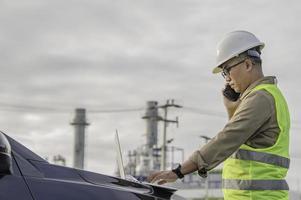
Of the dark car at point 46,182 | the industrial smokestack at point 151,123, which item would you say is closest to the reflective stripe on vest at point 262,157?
the dark car at point 46,182

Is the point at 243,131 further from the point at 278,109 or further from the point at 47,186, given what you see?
the point at 47,186

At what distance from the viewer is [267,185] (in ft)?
11.5

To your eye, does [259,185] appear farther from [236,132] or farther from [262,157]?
[236,132]

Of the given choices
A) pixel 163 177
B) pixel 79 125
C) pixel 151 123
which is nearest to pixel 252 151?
pixel 163 177

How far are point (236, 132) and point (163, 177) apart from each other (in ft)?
1.61

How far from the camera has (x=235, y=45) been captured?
A: 3.80m

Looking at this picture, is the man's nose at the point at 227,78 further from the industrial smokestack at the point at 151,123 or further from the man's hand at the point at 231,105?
the industrial smokestack at the point at 151,123

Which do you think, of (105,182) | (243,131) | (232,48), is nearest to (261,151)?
(243,131)

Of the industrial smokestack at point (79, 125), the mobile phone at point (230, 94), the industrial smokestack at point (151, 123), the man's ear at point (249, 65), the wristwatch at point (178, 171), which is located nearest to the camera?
the wristwatch at point (178, 171)

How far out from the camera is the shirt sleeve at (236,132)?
350 centimetres

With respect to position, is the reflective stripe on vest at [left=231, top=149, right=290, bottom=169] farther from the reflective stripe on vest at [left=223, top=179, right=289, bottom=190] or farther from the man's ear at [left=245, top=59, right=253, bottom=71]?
the man's ear at [left=245, top=59, right=253, bottom=71]

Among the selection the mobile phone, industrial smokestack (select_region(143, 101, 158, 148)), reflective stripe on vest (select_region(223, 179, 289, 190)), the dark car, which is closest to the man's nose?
the mobile phone

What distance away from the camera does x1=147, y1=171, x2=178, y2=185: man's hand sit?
3566mm

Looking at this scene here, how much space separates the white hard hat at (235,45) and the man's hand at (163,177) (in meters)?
0.75
